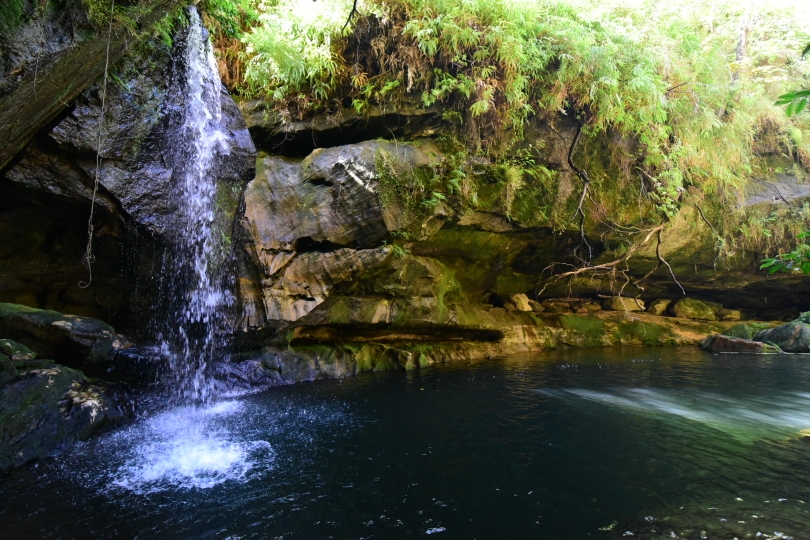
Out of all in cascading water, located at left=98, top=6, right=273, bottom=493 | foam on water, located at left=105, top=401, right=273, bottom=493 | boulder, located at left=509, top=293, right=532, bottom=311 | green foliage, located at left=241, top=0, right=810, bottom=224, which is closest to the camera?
foam on water, located at left=105, top=401, right=273, bottom=493

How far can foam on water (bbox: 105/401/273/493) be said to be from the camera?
398 centimetres

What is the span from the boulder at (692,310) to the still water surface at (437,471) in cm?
1131

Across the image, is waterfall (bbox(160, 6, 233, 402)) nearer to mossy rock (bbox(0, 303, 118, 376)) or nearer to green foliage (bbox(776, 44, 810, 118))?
mossy rock (bbox(0, 303, 118, 376))

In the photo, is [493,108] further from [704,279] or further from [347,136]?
[704,279]

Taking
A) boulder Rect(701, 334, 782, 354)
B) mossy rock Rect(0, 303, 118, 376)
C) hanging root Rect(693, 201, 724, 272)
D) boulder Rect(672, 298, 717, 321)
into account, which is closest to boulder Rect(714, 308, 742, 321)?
boulder Rect(672, 298, 717, 321)

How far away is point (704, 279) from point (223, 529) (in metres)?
18.0

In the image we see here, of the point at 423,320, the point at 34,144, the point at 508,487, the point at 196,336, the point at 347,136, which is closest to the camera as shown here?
the point at 508,487

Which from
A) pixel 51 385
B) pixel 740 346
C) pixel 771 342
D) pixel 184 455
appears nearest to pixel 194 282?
pixel 51 385

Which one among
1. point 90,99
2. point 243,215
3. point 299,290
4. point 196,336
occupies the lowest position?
point 196,336

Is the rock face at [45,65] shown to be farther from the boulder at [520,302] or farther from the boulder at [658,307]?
the boulder at [658,307]

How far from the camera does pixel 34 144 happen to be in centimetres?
579

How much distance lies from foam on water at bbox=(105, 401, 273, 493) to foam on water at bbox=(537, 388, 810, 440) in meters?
5.32

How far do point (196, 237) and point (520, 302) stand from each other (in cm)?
1137

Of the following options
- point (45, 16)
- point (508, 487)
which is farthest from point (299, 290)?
point (508, 487)
